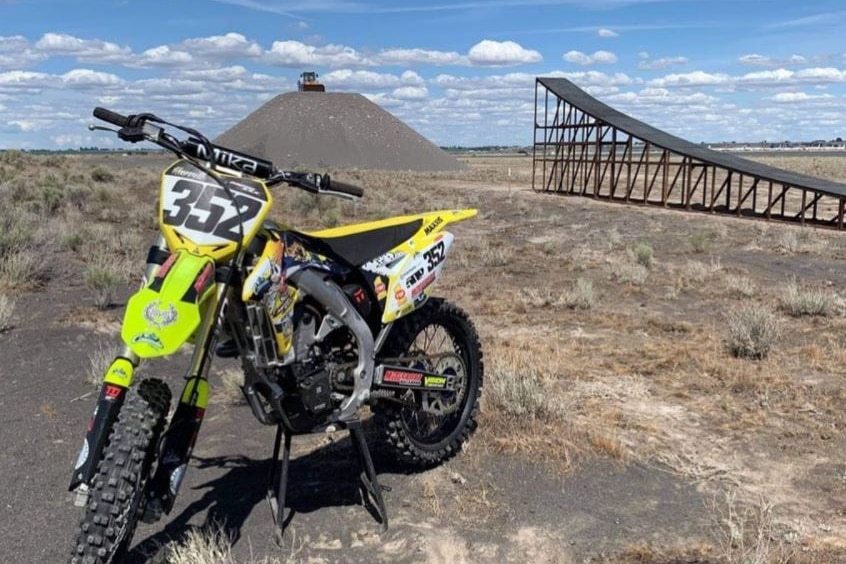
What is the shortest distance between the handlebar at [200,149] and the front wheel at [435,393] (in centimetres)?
132

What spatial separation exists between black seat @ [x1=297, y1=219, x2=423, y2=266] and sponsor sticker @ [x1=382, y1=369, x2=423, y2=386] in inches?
25.2

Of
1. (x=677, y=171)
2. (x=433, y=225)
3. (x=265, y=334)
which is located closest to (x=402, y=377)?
(x=433, y=225)

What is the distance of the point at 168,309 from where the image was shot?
2834 mm

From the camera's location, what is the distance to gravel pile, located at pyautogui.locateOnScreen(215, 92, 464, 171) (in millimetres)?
76750

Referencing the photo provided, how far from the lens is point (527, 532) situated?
3947 mm

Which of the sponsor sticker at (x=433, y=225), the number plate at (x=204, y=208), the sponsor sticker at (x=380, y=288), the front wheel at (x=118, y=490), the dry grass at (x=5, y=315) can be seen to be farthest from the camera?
the dry grass at (x=5, y=315)

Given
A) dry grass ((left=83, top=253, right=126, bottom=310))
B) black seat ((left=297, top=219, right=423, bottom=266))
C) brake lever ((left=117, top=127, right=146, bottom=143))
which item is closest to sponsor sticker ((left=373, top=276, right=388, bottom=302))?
black seat ((left=297, top=219, right=423, bottom=266))

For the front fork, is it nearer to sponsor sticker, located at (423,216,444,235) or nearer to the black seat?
the black seat

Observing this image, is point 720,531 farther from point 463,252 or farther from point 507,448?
point 463,252

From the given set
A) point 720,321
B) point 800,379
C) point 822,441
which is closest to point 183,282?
point 822,441

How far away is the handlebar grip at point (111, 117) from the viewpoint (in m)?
3.28

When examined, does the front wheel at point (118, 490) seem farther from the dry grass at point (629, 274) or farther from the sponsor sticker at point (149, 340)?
the dry grass at point (629, 274)

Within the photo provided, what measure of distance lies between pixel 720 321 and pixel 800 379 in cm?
248

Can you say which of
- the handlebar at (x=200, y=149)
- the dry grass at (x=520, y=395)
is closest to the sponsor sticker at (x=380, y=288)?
the handlebar at (x=200, y=149)
